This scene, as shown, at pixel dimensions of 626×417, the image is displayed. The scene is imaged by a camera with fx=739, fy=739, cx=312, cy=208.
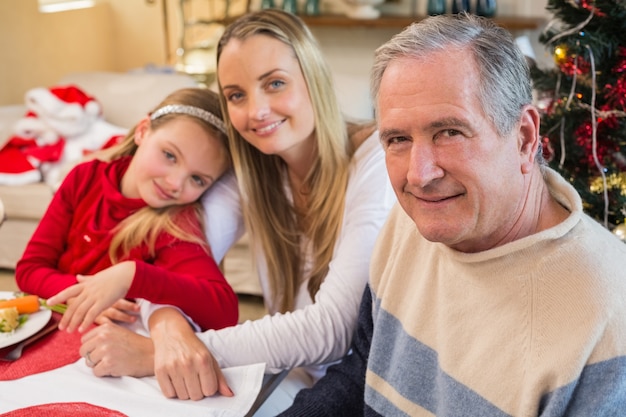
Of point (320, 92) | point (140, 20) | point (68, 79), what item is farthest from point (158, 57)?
point (320, 92)

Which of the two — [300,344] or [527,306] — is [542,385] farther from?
[300,344]

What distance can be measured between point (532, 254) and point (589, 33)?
0.78m

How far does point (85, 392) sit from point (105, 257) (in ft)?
1.60

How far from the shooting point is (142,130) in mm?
1809

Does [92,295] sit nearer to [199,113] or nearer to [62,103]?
[199,113]

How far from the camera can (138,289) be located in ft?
4.72

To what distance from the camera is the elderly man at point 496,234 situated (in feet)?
2.99

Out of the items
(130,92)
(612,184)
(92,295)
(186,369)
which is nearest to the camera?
(186,369)

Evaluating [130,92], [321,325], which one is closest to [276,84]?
[321,325]

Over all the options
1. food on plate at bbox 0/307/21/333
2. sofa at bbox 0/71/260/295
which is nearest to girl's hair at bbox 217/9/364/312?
food on plate at bbox 0/307/21/333

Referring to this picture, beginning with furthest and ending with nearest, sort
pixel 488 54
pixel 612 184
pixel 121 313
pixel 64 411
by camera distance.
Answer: pixel 612 184
pixel 121 313
pixel 64 411
pixel 488 54

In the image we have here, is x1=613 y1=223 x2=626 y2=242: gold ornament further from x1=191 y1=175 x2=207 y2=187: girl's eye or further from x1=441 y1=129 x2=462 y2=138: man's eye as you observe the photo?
x1=191 y1=175 x2=207 y2=187: girl's eye

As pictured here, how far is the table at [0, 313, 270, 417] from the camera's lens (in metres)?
1.17

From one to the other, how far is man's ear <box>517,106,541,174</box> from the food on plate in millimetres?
976
